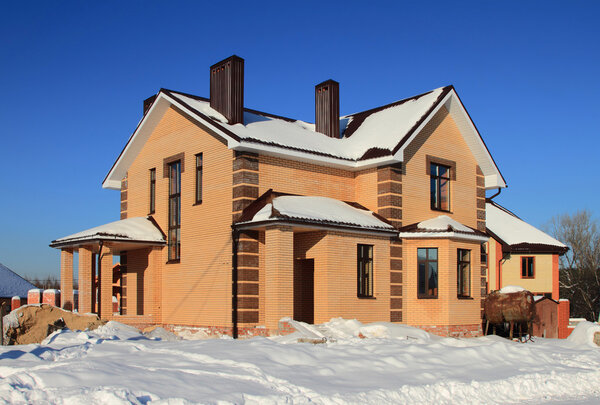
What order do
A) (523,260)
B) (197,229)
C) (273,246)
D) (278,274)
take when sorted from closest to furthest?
(278,274), (273,246), (197,229), (523,260)

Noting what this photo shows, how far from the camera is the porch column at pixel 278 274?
60.1 feet

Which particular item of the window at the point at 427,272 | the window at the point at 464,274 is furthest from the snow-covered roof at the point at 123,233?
the window at the point at 464,274

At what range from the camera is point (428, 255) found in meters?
22.0

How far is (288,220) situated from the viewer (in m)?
18.0

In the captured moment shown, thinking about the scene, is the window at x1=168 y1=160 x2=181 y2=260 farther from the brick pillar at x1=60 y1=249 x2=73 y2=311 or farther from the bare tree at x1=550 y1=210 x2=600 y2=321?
the bare tree at x1=550 y1=210 x2=600 y2=321

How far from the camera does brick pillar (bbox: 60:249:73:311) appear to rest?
2325 cm

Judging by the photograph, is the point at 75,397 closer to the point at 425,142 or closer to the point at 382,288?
the point at 382,288

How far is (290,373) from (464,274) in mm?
13195

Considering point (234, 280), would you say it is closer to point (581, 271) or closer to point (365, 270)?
point (365, 270)

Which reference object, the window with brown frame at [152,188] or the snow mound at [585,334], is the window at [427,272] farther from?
the window with brown frame at [152,188]

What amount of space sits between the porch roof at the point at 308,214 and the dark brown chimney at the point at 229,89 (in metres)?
2.96

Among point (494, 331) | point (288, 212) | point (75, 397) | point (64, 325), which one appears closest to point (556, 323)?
point (494, 331)

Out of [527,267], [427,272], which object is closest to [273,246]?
[427,272]

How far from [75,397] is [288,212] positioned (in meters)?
11.1
